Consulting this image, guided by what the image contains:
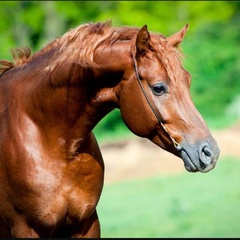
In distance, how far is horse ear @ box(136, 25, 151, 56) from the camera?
17.9 ft

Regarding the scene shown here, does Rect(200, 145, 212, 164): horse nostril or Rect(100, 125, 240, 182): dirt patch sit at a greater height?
Rect(200, 145, 212, 164): horse nostril

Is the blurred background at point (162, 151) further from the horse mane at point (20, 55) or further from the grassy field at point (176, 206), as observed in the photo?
the horse mane at point (20, 55)

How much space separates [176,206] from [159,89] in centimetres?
959

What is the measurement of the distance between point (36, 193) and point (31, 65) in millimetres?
922

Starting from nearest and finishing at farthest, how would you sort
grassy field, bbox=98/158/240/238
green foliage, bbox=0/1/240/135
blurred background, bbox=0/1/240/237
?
grassy field, bbox=98/158/240/238 → blurred background, bbox=0/1/240/237 → green foliage, bbox=0/1/240/135

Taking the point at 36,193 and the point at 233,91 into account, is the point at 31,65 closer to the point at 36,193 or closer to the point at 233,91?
the point at 36,193

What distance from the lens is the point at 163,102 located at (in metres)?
5.50

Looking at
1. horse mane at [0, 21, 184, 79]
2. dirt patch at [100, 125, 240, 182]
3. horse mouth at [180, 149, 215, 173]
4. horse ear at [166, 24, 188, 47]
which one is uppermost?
horse mane at [0, 21, 184, 79]

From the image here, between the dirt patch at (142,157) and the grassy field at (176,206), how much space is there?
0.66 m

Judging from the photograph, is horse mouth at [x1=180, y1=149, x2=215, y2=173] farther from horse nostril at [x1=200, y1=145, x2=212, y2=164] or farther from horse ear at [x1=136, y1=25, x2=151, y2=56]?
horse ear at [x1=136, y1=25, x2=151, y2=56]

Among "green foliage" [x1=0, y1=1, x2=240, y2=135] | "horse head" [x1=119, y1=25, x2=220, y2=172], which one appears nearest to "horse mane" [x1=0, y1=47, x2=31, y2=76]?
"horse head" [x1=119, y1=25, x2=220, y2=172]

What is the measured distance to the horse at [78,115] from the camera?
5.49 m

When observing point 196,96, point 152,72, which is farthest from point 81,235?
point 196,96

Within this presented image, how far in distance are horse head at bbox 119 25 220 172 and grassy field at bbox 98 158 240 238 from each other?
578 centimetres
